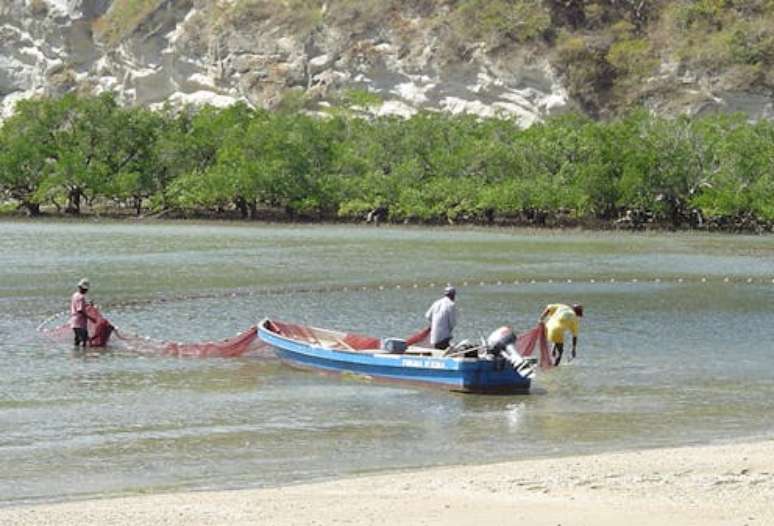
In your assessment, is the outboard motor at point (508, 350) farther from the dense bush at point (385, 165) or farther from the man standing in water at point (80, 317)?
the dense bush at point (385, 165)

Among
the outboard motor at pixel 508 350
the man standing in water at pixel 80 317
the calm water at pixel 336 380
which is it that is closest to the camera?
the calm water at pixel 336 380

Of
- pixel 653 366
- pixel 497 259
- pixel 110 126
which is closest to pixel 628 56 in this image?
pixel 110 126

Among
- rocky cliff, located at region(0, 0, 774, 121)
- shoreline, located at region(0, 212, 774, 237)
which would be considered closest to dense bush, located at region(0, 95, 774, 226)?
shoreline, located at region(0, 212, 774, 237)

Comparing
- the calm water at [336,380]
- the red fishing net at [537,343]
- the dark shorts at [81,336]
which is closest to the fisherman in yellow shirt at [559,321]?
the red fishing net at [537,343]

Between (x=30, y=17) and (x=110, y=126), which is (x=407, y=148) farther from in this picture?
(x=30, y=17)

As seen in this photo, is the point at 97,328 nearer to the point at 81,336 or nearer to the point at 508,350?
the point at 81,336

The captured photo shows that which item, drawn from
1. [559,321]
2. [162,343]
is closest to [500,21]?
[162,343]

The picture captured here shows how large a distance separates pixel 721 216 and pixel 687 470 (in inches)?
2868

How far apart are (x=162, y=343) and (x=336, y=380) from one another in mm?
5320

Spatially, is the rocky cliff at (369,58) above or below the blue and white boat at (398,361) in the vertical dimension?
above

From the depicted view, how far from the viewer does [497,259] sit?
5788cm

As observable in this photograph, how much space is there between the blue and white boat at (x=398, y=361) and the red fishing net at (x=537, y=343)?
213 cm

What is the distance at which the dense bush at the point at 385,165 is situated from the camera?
287ft

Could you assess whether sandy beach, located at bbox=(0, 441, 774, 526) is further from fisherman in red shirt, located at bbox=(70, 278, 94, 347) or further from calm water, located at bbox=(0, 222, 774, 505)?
fisherman in red shirt, located at bbox=(70, 278, 94, 347)
